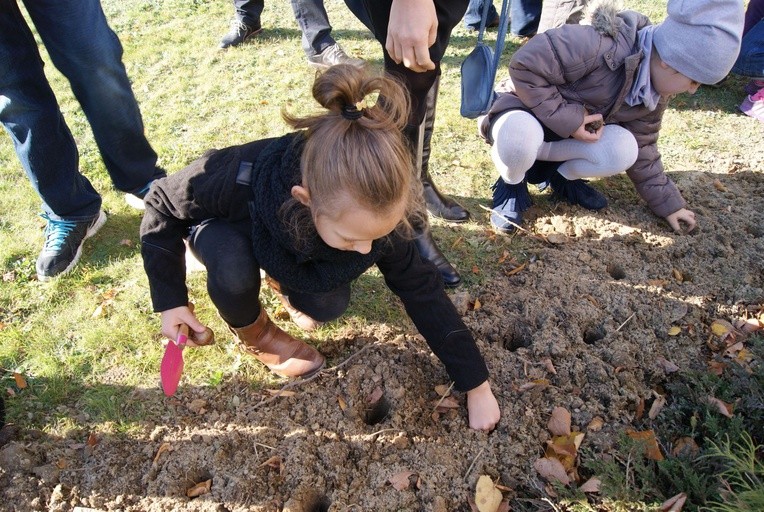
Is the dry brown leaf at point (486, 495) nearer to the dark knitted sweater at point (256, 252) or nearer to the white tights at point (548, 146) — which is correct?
the dark knitted sweater at point (256, 252)

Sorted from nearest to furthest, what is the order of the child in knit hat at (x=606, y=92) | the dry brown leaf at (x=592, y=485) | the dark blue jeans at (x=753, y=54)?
the dry brown leaf at (x=592, y=485) → the child in knit hat at (x=606, y=92) → the dark blue jeans at (x=753, y=54)

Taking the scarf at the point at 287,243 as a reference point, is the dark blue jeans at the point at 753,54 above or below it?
below

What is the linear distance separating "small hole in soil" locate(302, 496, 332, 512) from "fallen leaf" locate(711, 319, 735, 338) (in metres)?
1.72

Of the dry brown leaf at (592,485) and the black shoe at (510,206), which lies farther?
the black shoe at (510,206)

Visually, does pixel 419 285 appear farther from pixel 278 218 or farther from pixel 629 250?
pixel 629 250

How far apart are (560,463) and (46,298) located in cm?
231

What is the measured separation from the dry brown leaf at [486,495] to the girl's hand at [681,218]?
5.65 ft

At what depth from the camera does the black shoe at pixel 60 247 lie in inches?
101

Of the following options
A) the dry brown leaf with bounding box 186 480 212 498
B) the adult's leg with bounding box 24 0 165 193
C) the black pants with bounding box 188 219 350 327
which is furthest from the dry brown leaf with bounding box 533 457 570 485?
the adult's leg with bounding box 24 0 165 193

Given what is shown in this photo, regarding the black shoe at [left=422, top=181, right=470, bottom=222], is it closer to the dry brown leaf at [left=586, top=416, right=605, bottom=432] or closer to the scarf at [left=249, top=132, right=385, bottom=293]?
the scarf at [left=249, top=132, right=385, bottom=293]

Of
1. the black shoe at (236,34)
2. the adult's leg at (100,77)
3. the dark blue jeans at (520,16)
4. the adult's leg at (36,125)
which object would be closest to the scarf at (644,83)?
the adult's leg at (100,77)

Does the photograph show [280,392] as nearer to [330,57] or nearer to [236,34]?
[330,57]

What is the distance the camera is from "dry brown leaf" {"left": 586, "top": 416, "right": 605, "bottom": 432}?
6.29 ft

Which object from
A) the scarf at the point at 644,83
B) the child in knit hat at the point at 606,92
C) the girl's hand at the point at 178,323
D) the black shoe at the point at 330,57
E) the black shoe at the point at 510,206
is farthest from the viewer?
the black shoe at the point at 330,57
